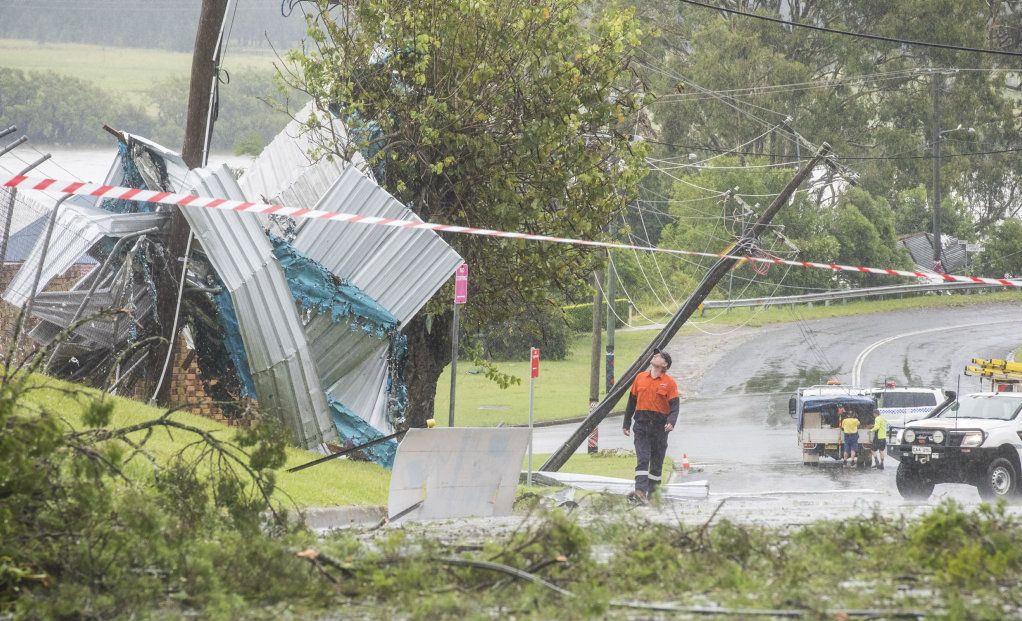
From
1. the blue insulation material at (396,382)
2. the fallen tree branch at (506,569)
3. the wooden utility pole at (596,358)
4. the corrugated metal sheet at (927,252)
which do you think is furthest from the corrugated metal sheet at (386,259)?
the corrugated metal sheet at (927,252)

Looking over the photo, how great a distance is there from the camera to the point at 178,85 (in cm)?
9638

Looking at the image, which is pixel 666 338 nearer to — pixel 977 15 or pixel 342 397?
pixel 342 397

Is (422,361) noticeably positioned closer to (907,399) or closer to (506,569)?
(506,569)

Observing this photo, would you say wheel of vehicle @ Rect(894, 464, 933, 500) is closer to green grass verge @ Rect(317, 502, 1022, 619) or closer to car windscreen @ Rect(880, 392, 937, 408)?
green grass verge @ Rect(317, 502, 1022, 619)

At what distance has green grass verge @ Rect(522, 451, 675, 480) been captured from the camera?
2458 centimetres

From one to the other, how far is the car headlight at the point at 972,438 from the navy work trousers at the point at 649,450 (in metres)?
4.85

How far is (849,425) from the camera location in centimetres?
2569

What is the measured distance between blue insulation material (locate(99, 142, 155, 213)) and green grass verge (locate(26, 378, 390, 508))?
2750 millimetres

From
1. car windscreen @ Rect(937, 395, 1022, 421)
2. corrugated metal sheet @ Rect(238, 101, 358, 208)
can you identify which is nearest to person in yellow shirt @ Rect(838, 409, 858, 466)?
car windscreen @ Rect(937, 395, 1022, 421)

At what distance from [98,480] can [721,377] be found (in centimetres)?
3756

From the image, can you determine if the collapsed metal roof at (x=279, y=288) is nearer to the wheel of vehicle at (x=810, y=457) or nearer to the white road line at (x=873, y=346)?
the wheel of vehicle at (x=810, y=457)

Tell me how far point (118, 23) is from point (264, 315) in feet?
361

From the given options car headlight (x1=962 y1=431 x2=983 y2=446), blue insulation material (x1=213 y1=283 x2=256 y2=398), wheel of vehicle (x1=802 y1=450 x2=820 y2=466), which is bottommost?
wheel of vehicle (x1=802 y1=450 x2=820 y2=466)

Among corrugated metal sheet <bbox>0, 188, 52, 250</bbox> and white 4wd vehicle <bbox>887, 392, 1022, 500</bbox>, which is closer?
corrugated metal sheet <bbox>0, 188, 52, 250</bbox>
